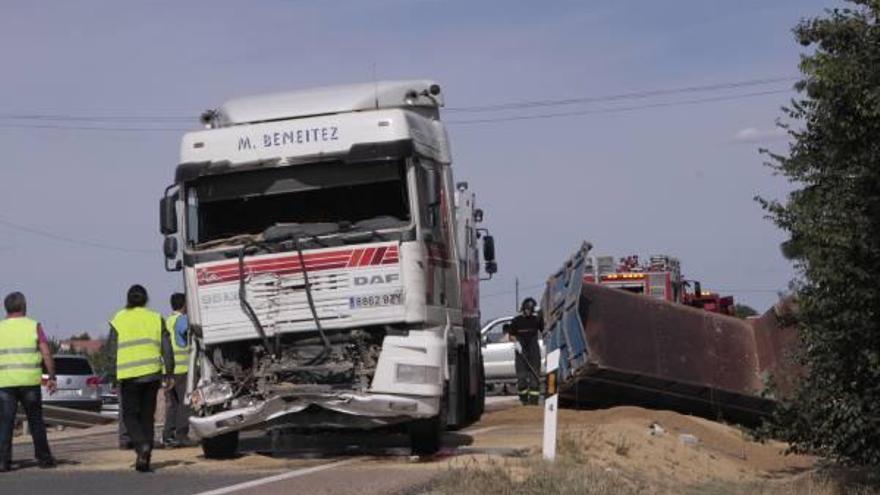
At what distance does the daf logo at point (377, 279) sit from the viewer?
39.2ft

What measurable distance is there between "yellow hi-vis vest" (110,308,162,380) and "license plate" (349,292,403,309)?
1.91 metres

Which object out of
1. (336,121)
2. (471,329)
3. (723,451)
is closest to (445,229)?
(336,121)

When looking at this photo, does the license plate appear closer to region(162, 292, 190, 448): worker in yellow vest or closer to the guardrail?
region(162, 292, 190, 448): worker in yellow vest

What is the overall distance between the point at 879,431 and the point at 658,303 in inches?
205

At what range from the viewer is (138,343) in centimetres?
1221

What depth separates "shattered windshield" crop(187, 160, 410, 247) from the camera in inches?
492

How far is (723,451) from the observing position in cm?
1585

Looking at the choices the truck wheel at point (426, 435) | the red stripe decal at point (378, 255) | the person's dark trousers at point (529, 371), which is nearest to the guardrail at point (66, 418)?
the person's dark trousers at point (529, 371)

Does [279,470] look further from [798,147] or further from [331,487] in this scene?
[798,147]

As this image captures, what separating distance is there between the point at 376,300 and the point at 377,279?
0.62 feet

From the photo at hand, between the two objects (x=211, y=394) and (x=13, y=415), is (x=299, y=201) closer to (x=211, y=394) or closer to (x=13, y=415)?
(x=211, y=394)

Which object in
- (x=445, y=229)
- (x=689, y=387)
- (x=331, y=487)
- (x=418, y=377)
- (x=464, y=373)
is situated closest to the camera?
(x=331, y=487)

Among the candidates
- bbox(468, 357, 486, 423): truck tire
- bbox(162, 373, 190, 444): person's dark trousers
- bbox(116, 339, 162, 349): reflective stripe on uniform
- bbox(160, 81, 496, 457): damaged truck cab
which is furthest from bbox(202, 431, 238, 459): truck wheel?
bbox(468, 357, 486, 423): truck tire

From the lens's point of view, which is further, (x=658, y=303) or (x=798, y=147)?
(x=658, y=303)
